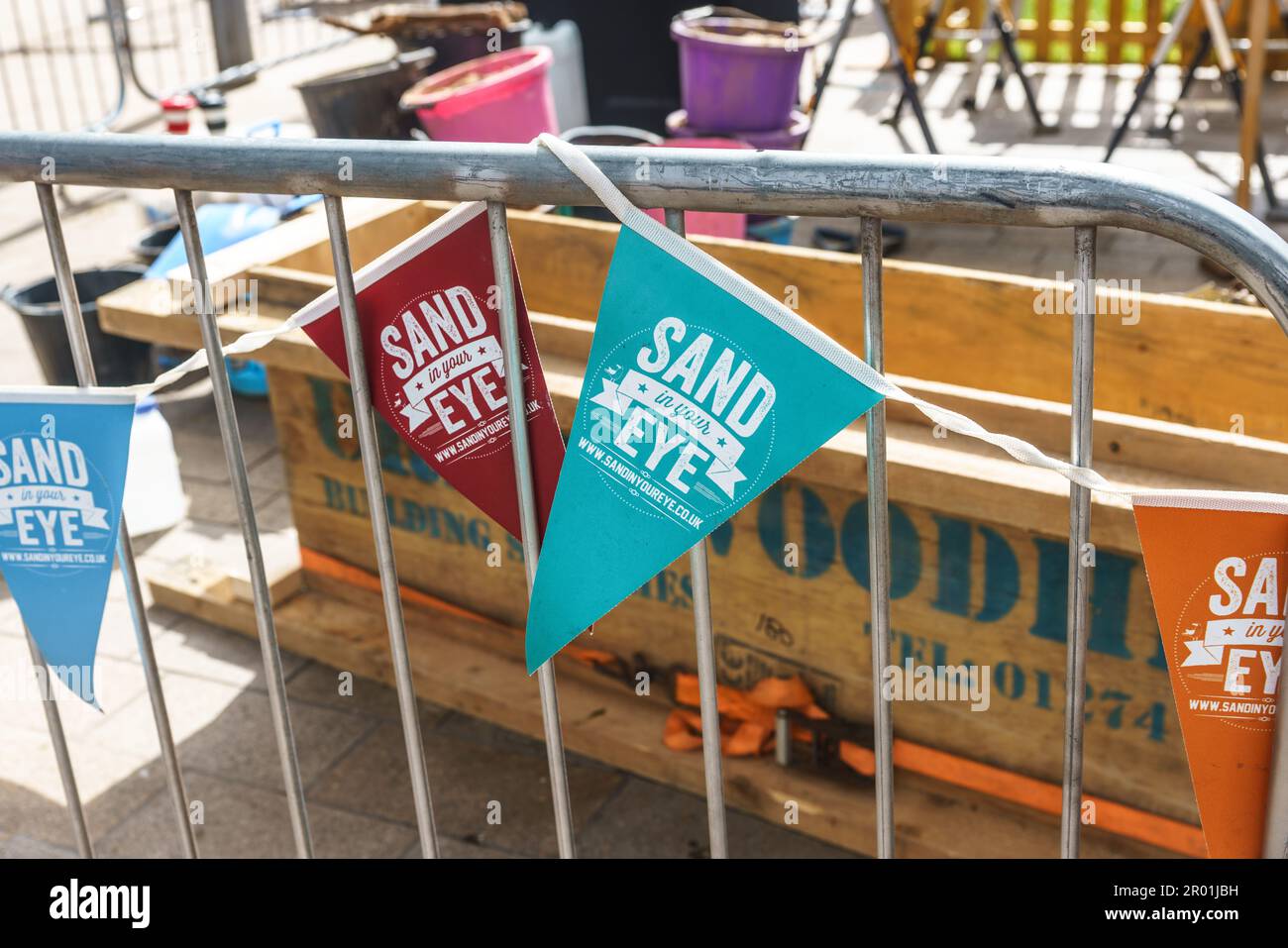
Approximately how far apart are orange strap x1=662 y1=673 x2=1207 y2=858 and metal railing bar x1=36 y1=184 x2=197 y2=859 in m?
1.09

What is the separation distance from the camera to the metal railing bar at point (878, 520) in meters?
1.51

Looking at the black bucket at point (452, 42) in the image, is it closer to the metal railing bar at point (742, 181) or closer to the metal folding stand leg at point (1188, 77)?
the metal folding stand leg at point (1188, 77)

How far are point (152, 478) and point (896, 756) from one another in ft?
9.23

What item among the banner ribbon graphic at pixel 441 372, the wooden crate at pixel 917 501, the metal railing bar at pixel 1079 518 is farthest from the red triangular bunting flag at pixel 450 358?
the wooden crate at pixel 917 501

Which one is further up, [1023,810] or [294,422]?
[294,422]

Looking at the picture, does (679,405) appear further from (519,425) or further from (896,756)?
(896,756)

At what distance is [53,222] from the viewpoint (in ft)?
6.15


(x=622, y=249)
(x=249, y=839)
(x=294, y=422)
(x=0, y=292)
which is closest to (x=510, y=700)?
(x=249, y=839)

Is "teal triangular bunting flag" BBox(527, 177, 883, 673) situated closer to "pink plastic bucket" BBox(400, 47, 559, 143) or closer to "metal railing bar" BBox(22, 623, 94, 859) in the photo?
"metal railing bar" BBox(22, 623, 94, 859)

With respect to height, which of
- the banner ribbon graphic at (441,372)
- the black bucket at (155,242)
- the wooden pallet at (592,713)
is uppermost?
the banner ribbon graphic at (441,372)

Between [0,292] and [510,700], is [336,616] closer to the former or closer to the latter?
[510,700]

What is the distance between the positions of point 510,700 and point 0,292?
304cm

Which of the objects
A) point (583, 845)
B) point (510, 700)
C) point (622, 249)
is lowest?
point (583, 845)

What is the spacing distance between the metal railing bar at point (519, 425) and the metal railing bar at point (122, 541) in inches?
22.4
